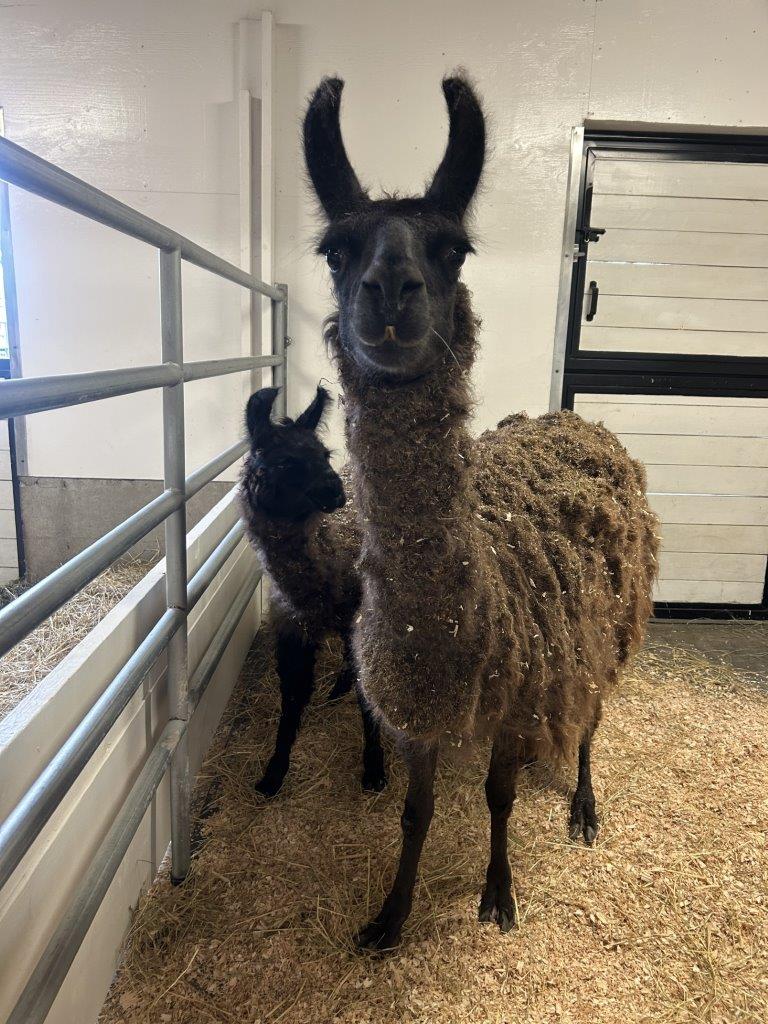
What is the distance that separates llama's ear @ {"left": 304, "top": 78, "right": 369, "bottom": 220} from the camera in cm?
145

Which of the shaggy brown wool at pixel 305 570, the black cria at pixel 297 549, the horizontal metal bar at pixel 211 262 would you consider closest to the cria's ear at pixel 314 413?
the black cria at pixel 297 549

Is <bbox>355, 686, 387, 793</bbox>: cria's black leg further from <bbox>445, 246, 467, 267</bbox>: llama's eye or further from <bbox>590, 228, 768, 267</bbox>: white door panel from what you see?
<bbox>590, 228, 768, 267</bbox>: white door panel

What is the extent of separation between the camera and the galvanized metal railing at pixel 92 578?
946 millimetres

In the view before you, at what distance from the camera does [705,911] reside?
1912mm

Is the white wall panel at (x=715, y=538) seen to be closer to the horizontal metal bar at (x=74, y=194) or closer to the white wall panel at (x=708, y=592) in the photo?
the white wall panel at (x=708, y=592)

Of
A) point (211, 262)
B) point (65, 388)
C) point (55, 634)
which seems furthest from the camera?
point (55, 634)

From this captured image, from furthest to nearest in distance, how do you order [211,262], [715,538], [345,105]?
1. [715,538]
2. [345,105]
3. [211,262]

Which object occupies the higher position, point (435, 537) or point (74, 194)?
point (74, 194)

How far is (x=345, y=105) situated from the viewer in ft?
11.7

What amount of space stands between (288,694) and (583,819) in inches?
42.9

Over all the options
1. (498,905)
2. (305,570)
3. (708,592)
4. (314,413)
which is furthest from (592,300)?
(498,905)

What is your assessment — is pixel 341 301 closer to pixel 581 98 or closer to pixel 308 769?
pixel 308 769

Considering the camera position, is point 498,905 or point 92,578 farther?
point 498,905

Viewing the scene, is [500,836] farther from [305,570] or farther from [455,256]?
[455,256]
